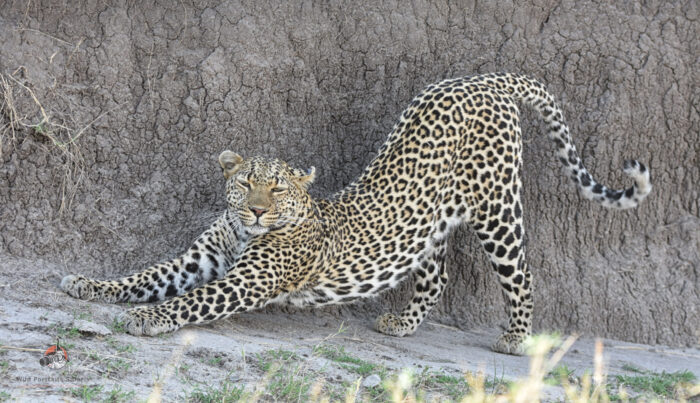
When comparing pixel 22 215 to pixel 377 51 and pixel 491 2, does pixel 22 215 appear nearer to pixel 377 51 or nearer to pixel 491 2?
pixel 377 51

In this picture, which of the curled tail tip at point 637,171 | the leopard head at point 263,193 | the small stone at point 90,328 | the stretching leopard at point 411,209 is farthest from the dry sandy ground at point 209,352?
the curled tail tip at point 637,171

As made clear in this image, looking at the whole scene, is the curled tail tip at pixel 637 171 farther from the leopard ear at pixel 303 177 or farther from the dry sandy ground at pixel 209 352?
the leopard ear at pixel 303 177

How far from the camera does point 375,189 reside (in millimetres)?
7484

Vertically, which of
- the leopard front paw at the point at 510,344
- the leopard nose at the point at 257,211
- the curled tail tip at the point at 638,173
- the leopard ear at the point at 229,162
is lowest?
the leopard front paw at the point at 510,344

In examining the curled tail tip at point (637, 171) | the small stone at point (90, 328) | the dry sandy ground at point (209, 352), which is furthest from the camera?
the curled tail tip at point (637, 171)

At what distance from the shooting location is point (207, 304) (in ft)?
21.6

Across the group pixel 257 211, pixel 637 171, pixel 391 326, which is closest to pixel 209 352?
pixel 257 211

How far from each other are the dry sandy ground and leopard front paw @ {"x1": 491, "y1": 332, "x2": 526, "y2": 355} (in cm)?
12

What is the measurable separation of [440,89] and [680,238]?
282cm

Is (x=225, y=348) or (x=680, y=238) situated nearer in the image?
(x=225, y=348)

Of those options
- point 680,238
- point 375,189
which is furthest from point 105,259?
point 680,238

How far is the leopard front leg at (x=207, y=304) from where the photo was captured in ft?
20.4

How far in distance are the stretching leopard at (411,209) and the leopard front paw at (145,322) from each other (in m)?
0.74

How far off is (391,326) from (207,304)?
181 centimetres
